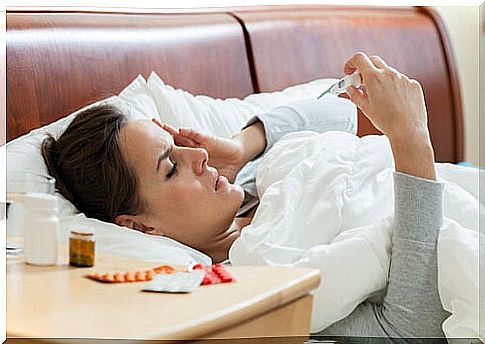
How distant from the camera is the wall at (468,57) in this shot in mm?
1566

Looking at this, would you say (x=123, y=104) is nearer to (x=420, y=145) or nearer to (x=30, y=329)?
(x=420, y=145)

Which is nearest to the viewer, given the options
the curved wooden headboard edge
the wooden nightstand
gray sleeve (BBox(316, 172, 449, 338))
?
the wooden nightstand

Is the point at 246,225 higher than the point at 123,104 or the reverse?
the reverse

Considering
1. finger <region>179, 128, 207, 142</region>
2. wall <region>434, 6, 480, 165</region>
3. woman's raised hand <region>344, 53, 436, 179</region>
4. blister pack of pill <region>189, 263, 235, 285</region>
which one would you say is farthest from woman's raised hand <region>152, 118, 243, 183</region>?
wall <region>434, 6, 480, 165</region>

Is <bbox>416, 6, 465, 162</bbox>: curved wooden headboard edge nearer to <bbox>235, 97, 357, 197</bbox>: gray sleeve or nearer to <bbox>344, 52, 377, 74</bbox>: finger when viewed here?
<bbox>235, 97, 357, 197</bbox>: gray sleeve

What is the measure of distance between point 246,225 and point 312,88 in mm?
451

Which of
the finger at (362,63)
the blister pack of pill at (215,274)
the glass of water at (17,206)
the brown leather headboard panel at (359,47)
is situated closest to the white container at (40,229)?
the glass of water at (17,206)

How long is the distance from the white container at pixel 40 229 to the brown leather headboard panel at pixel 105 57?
28 centimetres

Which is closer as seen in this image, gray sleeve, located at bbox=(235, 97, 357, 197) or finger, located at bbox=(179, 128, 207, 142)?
finger, located at bbox=(179, 128, 207, 142)

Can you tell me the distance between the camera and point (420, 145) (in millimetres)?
911

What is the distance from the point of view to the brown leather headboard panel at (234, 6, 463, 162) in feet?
4.85

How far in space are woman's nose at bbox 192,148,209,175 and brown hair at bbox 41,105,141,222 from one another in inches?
2.6

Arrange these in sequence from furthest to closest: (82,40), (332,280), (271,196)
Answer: (82,40)
(271,196)
(332,280)

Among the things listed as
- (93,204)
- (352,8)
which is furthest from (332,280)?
(352,8)
